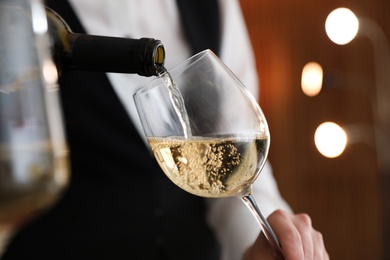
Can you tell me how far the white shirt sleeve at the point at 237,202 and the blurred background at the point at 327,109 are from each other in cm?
252

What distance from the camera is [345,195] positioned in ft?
13.1

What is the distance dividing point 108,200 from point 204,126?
0.60m

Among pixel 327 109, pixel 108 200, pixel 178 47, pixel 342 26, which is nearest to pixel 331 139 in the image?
pixel 342 26

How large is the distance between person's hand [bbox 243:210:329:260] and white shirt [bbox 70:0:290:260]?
341 millimetres

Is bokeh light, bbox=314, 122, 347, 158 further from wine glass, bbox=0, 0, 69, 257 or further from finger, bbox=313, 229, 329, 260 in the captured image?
wine glass, bbox=0, 0, 69, 257

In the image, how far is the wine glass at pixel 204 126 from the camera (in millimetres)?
671

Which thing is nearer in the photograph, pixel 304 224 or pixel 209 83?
pixel 209 83

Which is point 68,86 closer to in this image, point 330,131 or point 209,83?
point 209,83

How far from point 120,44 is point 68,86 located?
618mm

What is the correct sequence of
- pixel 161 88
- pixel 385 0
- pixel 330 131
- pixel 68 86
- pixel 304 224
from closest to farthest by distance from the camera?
1. pixel 161 88
2. pixel 304 224
3. pixel 68 86
4. pixel 330 131
5. pixel 385 0

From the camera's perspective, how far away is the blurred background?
3.93 m

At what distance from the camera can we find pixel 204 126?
678 mm

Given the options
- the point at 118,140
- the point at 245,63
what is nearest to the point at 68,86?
the point at 118,140

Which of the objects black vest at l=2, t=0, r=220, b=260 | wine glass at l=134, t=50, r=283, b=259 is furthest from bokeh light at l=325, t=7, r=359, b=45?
wine glass at l=134, t=50, r=283, b=259
